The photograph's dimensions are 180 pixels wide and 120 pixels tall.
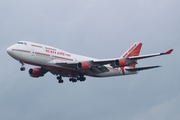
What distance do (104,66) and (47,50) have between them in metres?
11.1

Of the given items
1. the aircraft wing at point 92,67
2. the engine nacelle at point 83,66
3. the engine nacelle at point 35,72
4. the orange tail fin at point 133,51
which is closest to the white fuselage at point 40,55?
the aircraft wing at point 92,67

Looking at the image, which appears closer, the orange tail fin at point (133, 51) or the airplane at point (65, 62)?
the airplane at point (65, 62)

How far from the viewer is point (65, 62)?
319 feet

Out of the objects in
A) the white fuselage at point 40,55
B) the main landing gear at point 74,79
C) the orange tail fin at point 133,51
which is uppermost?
the orange tail fin at point 133,51

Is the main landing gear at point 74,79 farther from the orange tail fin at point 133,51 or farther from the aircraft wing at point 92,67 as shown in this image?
the orange tail fin at point 133,51

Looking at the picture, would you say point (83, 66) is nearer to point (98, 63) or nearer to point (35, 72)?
point (98, 63)

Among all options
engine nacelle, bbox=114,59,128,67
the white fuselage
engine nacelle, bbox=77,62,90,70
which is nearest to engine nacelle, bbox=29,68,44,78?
the white fuselage

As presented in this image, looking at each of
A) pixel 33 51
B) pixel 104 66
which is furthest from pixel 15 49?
pixel 104 66

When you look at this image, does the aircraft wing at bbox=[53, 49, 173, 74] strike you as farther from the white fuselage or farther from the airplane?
the white fuselage

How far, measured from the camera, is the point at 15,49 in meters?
93.9

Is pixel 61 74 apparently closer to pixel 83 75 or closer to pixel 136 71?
pixel 83 75

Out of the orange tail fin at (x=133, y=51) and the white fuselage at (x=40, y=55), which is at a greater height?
the orange tail fin at (x=133, y=51)

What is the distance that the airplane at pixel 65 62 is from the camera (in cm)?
9419

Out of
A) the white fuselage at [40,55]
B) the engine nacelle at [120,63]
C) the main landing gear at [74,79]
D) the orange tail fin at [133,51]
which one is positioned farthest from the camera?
the orange tail fin at [133,51]
